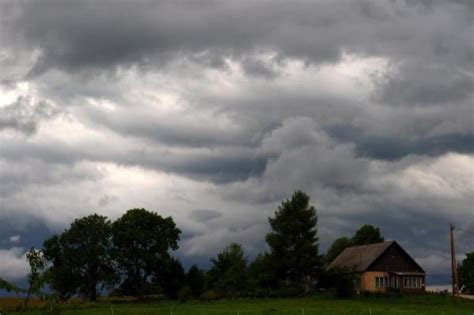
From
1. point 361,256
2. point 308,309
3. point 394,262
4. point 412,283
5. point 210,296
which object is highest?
point 361,256

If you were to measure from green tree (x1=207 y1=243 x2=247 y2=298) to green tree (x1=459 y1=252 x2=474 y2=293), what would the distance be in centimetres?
7418

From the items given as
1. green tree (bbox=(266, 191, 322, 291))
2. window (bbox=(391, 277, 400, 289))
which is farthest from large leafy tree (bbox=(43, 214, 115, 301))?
window (bbox=(391, 277, 400, 289))

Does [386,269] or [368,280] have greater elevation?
[386,269]

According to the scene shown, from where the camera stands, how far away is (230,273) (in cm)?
9500

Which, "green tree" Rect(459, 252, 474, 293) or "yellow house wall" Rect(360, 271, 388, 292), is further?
"green tree" Rect(459, 252, 474, 293)

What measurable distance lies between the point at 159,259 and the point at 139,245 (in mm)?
4050

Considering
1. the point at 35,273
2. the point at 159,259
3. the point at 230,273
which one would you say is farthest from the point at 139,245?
the point at 35,273

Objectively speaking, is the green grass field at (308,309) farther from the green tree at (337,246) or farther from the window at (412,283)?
the green tree at (337,246)

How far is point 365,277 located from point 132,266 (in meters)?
35.6

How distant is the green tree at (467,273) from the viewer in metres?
158

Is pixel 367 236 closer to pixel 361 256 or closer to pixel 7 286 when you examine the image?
pixel 361 256

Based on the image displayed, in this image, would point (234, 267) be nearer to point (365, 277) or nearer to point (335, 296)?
point (335, 296)

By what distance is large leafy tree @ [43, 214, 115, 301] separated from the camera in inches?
4274

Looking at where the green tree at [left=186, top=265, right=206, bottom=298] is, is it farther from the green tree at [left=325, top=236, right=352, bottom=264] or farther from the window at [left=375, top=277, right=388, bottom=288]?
the green tree at [left=325, top=236, right=352, bottom=264]
